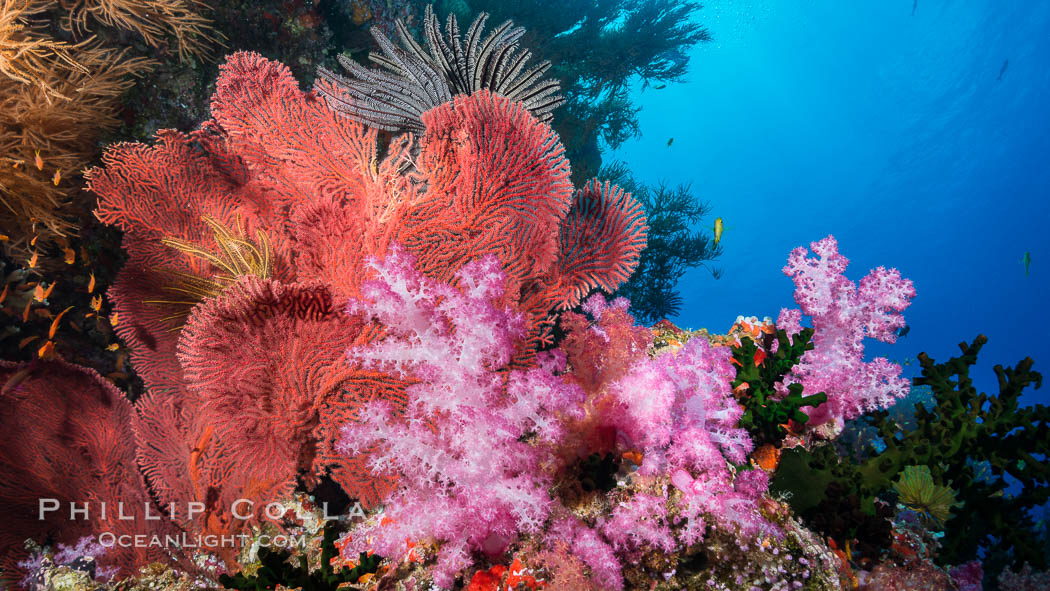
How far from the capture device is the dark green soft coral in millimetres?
2086

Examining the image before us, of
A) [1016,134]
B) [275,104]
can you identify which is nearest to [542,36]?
[275,104]

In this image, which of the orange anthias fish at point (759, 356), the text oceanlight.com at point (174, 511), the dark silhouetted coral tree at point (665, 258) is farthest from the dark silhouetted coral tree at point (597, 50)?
the text oceanlight.com at point (174, 511)

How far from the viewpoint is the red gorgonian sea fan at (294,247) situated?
7.62 ft

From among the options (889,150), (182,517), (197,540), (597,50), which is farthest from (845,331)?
(889,150)

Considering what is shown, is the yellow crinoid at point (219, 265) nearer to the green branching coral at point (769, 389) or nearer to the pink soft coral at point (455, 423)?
the pink soft coral at point (455, 423)

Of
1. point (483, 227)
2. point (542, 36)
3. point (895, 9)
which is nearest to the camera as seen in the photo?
point (483, 227)

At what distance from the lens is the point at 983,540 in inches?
86.8

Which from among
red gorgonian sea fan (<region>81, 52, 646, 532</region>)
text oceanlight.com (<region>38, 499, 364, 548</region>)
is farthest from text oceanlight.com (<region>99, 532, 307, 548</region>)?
red gorgonian sea fan (<region>81, 52, 646, 532</region>)

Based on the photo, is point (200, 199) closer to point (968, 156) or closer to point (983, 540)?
point (983, 540)

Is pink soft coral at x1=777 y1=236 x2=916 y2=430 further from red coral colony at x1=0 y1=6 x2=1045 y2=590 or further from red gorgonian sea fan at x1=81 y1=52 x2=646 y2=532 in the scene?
red gorgonian sea fan at x1=81 y1=52 x2=646 y2=532

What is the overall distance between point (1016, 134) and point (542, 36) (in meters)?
70.9

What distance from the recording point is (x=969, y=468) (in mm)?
2219

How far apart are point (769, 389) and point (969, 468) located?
102 cm

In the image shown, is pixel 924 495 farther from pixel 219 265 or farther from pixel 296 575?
pixel 219 265
